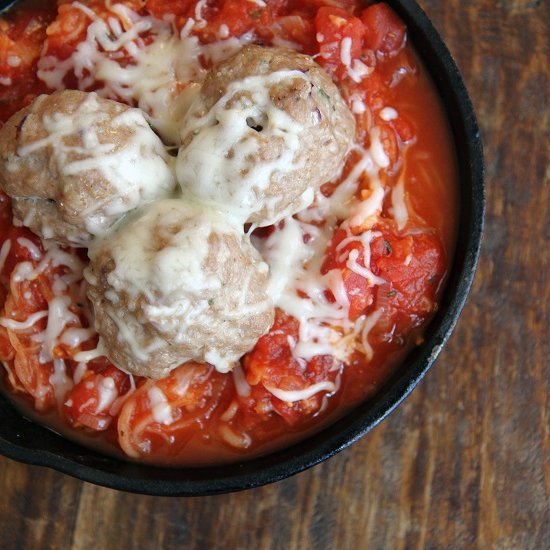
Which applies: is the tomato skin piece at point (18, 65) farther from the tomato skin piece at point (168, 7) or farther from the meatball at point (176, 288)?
the meatball at point (176, 288)

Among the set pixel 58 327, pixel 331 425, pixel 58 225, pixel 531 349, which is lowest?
pixel 531 349

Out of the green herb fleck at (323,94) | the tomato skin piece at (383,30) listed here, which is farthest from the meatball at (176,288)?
the tomato skin piece at (383,30)

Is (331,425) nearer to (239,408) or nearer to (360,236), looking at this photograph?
(239,408)

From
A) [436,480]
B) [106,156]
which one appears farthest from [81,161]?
[436,480]

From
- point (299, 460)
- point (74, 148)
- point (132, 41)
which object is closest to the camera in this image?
point (74, 148)

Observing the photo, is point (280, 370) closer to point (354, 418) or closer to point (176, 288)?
point (354, 418)

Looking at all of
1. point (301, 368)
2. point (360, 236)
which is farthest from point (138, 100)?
point (301, 368)

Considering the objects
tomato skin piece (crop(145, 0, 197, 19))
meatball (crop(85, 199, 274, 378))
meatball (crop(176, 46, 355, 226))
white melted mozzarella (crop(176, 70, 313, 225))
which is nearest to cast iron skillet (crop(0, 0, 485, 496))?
meatball (crop(85, 199, 274, 378))
